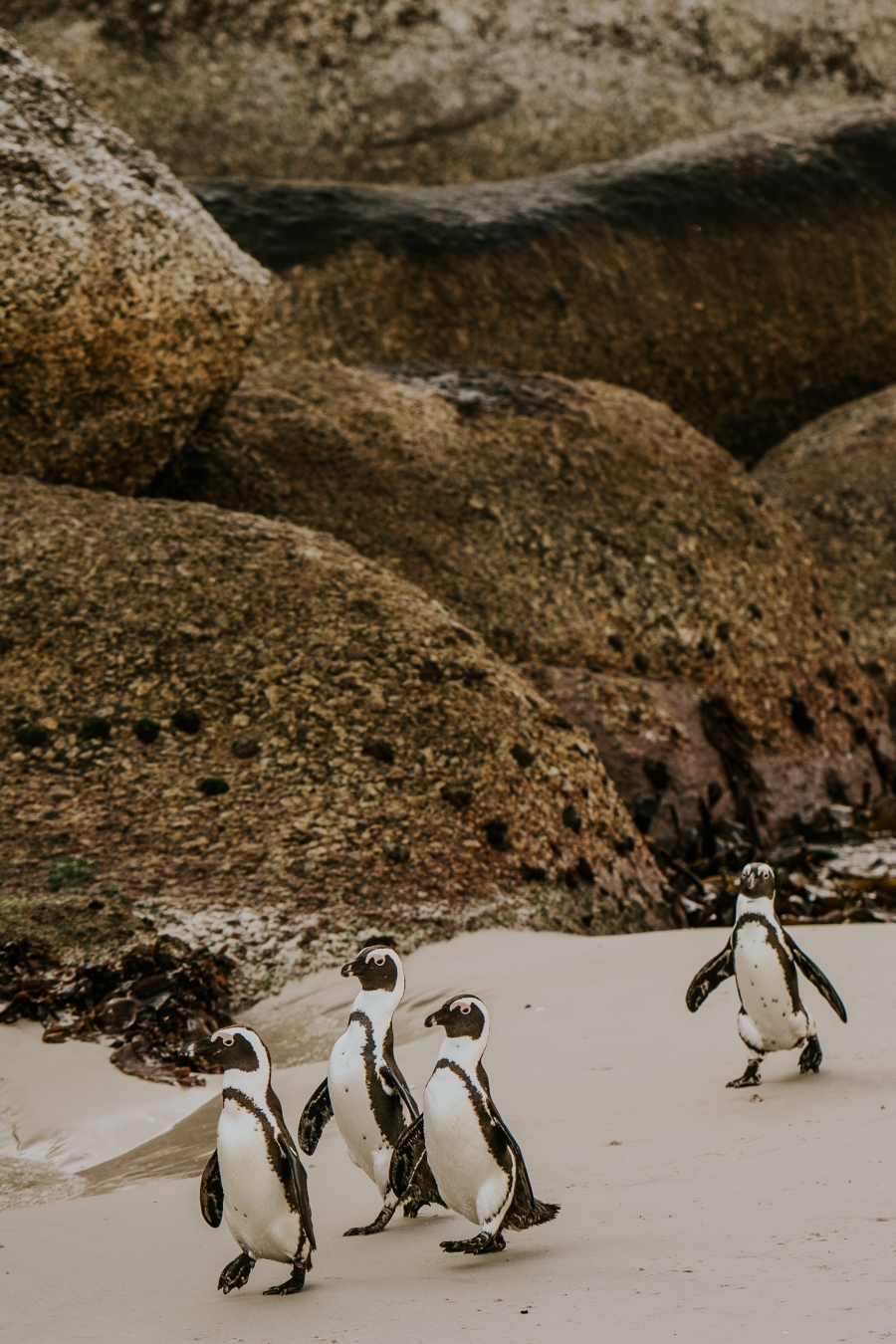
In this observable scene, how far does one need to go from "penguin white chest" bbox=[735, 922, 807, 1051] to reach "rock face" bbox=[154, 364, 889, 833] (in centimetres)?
430

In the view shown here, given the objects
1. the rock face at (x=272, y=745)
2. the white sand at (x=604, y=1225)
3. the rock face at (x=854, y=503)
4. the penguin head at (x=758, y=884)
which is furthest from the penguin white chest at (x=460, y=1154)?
the rock face at (x=854, y=503)

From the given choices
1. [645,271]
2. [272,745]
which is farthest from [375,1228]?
[645,271]

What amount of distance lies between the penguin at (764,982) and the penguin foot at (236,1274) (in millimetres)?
1539

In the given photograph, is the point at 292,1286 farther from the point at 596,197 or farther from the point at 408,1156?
the point at 596,197

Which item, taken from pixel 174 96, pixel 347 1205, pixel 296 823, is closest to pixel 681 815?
pixel 296 823

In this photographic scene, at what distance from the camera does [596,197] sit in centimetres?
1491

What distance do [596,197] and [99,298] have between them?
7.79 meters

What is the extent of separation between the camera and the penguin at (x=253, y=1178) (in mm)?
3100

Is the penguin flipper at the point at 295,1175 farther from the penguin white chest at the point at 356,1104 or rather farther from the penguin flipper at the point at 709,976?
the penguin flipper at the point at 709,976

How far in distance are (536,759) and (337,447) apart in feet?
11.7

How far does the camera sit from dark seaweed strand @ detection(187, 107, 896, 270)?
44.6 feet

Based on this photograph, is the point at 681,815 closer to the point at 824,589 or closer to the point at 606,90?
the point at 824,589

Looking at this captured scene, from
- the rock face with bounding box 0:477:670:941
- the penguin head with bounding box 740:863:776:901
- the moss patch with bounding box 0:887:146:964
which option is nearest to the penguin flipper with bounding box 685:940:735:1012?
the penguin head with bounding box 740:863:776:901

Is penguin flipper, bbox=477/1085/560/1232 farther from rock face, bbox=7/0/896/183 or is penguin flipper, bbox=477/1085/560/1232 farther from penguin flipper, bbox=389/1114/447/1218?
rock face, bbox=7/0/896/183
